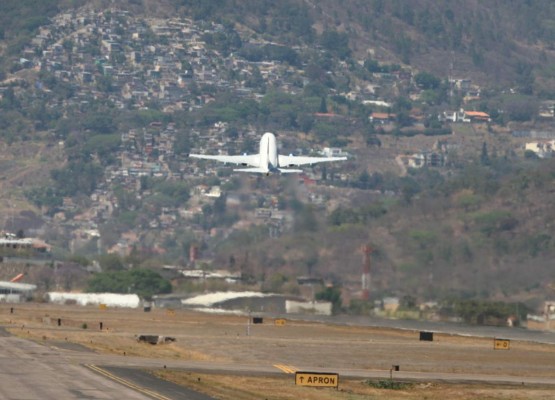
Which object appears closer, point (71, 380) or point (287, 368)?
point (71, 380)

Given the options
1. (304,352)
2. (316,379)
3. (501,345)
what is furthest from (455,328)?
(316,379)

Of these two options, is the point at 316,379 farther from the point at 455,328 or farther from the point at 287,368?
the point at 455,328

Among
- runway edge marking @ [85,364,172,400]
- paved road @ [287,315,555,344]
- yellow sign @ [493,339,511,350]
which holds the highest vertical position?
paved road @ [287,315,555,344]

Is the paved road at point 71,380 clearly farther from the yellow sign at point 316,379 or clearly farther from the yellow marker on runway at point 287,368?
the yellow marker on runway at point 287,368

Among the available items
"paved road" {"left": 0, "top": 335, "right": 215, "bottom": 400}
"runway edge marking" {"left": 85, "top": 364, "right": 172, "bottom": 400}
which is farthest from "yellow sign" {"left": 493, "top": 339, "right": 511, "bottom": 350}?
"runway edge marking" {"left": 85, "top": 364, "right": 172, "bottom": 400}

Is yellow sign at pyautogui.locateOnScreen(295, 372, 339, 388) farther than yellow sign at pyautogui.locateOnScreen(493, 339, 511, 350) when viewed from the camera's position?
Result: No

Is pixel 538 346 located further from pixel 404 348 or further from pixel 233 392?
pixel 233 392

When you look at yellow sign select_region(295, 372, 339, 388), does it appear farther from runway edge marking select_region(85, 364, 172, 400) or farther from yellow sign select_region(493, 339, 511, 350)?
yellow sign select_region(493, 339, 511, 350)

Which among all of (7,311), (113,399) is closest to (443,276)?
(7,311)
